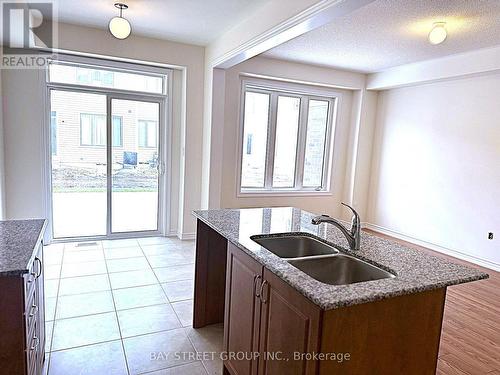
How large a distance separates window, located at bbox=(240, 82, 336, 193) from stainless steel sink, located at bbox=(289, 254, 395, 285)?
369 cm

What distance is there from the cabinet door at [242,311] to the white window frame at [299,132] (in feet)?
11.2

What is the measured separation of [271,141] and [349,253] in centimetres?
398

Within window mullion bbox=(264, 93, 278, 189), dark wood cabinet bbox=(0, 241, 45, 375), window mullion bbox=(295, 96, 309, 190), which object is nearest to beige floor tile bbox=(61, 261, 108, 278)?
dark wood cabinet bbox=(0, 241, 45, 375)

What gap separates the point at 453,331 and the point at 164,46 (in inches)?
181

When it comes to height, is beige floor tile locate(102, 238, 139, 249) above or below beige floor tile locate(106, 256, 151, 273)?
above

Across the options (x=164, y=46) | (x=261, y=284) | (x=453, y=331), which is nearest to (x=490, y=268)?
(x=453, y=331)

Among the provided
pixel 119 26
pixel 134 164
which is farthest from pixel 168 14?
pixel 134 164

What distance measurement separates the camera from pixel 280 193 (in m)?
5.76

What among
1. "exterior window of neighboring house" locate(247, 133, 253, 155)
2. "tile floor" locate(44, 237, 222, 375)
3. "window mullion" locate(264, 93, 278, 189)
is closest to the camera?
"tile floor" locate(44, 237, 222, 375)

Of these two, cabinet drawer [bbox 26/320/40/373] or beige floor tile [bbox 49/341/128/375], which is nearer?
cabinet drawer [bbox 26/320/40/373]

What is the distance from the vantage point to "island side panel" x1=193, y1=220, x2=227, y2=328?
8.63ft

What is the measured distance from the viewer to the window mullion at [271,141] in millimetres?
5598

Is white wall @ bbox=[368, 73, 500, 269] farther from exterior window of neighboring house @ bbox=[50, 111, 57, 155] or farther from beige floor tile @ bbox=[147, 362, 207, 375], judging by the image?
exterior window of neighboring house @ bbox=[50, 111, 57, 155]

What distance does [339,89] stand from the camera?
5996 millimetres
